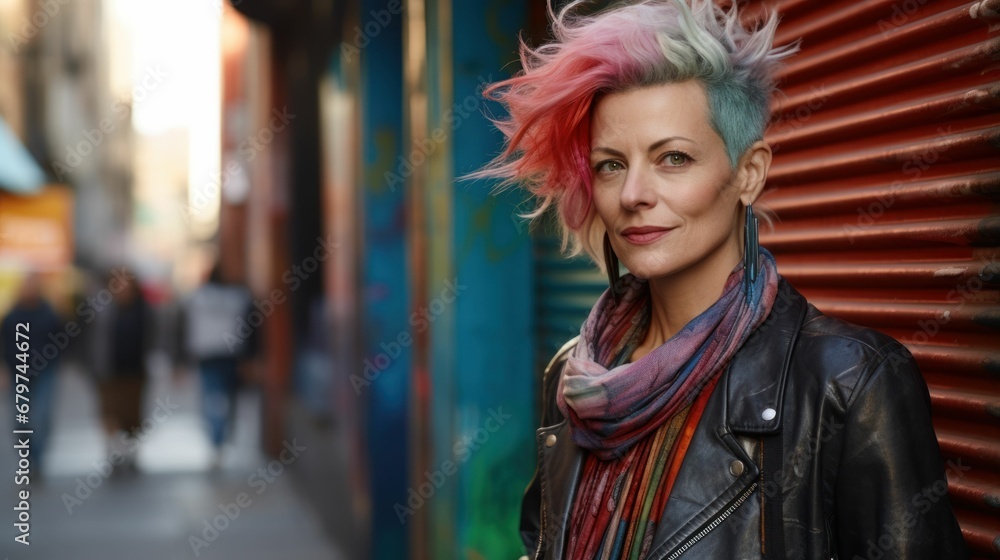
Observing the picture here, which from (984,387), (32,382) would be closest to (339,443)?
(32,382)

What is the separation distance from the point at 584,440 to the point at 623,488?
0.14 m

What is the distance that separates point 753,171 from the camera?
1.88 m

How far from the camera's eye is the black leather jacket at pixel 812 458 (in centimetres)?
152

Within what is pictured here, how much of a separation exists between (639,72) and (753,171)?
1.08 ft

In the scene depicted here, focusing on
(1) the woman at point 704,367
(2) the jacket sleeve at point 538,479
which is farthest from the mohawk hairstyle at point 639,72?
(2) the jacket sleeve at point 538,479

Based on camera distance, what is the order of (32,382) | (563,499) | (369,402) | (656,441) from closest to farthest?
(656,441) → (563,499) → (369,402) → (32,382)

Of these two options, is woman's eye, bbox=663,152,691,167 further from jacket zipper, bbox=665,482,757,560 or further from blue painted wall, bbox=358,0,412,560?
blue painted wall, bbox=358,0,412,560

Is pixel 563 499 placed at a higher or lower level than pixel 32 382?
higher

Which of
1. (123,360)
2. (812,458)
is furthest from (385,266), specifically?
(812,458)

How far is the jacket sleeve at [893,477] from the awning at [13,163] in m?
6.89

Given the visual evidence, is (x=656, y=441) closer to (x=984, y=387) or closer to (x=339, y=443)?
(x=984, y=387)

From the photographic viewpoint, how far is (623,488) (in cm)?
187

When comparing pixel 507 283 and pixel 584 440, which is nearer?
pixel 584 440

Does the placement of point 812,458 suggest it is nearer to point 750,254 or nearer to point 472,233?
point 750,254
